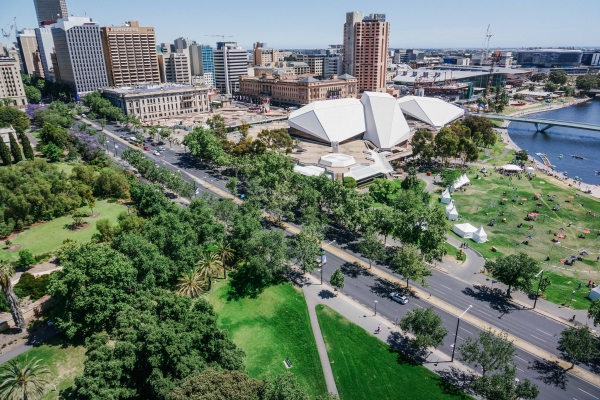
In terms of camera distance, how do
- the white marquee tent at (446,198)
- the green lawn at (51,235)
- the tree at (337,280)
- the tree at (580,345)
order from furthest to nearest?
the white marquee tent at (446,198), the green lawn at (51,235), the tree at (337,280), the tree at (580,345)

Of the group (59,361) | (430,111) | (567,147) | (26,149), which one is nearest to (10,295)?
(59,361)

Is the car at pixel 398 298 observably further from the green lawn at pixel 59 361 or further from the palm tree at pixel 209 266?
the green lawn at pixel 59 361

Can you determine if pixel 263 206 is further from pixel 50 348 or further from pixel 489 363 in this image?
pixel 489 363

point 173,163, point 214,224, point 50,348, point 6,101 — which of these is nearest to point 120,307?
point 50,348

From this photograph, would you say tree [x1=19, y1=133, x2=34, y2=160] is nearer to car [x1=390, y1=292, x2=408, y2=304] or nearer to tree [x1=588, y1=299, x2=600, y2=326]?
car [x1=390, y1=292, x2=408, y2=304]

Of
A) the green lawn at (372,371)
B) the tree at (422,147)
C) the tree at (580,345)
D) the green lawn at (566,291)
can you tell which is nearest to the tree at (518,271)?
the green lawn at (566,291)

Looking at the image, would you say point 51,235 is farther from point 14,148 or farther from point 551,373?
point 551,373

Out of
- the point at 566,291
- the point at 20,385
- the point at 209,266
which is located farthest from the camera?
the point at 566,291
